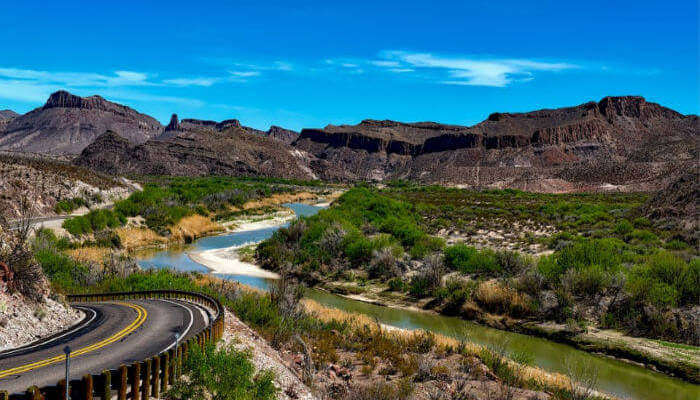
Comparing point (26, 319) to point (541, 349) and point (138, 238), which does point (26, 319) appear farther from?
point (138, 238)

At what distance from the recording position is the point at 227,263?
31.5m

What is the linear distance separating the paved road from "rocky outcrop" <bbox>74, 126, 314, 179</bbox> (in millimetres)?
123652

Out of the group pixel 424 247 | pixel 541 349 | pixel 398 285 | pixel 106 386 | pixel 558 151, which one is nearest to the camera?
pixel 106 386

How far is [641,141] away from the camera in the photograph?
468ft

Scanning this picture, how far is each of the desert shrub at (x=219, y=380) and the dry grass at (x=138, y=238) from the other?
29.2 meters

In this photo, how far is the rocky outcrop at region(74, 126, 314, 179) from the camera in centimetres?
13280

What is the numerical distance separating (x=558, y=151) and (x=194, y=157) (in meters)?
109

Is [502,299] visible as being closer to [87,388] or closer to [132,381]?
[132,381]

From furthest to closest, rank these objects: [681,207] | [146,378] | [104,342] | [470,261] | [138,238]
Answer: [138,238] → [681,207] → [470,261] → [104,342] → [146,378]

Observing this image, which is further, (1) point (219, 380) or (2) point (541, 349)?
(2) point (541, 349)

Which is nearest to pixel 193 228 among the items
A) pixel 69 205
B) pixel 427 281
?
pixel 69 205

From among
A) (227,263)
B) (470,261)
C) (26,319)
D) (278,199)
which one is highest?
(278,199)

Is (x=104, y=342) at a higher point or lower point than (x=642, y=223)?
lower

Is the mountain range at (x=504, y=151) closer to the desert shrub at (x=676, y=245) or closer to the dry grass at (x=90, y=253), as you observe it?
the desert shrub at (x=676, y=245)
